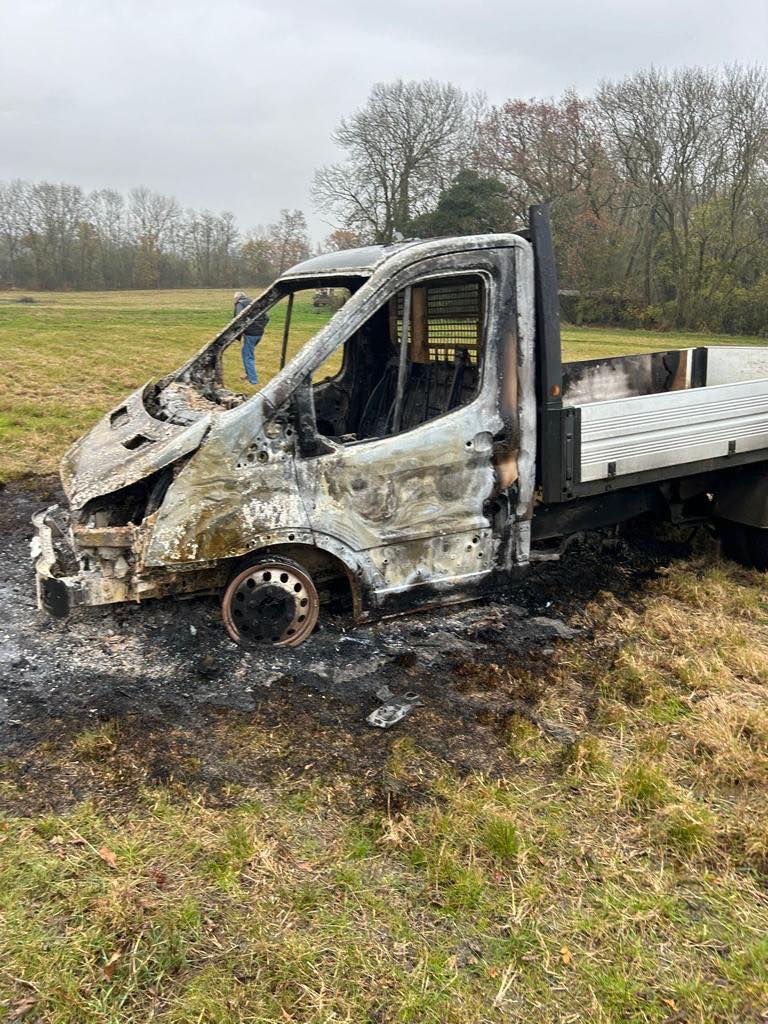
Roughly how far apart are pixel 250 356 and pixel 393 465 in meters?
5.08

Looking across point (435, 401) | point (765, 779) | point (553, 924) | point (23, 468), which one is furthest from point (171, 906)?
point (23, 468)

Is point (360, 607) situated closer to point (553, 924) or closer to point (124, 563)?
point (124, 563)

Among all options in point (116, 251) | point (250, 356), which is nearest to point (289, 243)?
point (116, 251)

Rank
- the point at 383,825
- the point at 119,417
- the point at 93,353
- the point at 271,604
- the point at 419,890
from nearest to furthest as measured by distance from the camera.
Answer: the point at 419,890
the point at 383,825
the point at 271,604
the point at 119,417
the point at 93,353

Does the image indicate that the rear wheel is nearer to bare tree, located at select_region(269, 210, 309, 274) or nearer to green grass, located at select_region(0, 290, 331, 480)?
green grass, located at select_region(0, 290, 331, 480)

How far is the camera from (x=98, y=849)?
112 inches

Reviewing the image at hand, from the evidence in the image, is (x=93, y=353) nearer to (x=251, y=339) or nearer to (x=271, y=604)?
(x=251, y=339)

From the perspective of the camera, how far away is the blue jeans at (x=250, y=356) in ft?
22.8

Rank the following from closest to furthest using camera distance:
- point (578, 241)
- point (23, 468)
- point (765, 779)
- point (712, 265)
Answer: point (765, 779) → point (23, 468) → point (712, 265) → point (578, 241)

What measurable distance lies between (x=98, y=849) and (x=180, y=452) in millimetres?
1847

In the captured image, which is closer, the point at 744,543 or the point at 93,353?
the point at 744,543

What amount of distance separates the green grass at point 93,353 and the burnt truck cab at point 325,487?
687 mm

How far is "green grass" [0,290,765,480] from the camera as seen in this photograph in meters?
8.11

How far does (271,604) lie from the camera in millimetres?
4250
